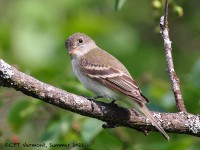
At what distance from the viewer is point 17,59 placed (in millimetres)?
7238

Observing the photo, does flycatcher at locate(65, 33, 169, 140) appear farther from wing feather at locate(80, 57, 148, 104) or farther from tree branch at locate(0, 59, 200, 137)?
tree branch at locate(0, 59, 200, 137)

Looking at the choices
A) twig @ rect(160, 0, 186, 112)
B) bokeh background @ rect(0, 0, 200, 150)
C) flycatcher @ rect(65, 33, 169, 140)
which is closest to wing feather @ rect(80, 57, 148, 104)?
flycatcher @ rect(65, 33, 169, 140)

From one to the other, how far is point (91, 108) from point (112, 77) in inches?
48.0

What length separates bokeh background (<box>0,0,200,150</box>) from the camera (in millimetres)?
5320

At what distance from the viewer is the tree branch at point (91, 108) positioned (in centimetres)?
380

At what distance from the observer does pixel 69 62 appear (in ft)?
23.7

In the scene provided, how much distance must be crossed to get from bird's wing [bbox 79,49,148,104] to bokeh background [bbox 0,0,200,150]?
0.21 m

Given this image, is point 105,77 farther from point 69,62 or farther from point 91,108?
point 69,62

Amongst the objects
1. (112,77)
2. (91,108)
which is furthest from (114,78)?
(91,108)

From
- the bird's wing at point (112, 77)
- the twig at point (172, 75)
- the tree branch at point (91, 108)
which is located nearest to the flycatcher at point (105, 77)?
the bird's wing at point (112, 77)

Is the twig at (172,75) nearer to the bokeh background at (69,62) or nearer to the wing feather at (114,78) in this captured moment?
the wing feather at (114,78)

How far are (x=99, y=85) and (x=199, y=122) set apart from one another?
1198 millimetres

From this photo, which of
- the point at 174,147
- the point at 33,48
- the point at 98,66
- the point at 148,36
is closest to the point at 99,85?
the point at 98,66

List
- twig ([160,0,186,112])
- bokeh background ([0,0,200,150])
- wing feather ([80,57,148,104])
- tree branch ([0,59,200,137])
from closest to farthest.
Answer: tree branch ([0,59,200,137]) < twig ([160,0,186,112]) < wing feather ([80,57,148,104]) < bokeh background ([0,0,200,150])
